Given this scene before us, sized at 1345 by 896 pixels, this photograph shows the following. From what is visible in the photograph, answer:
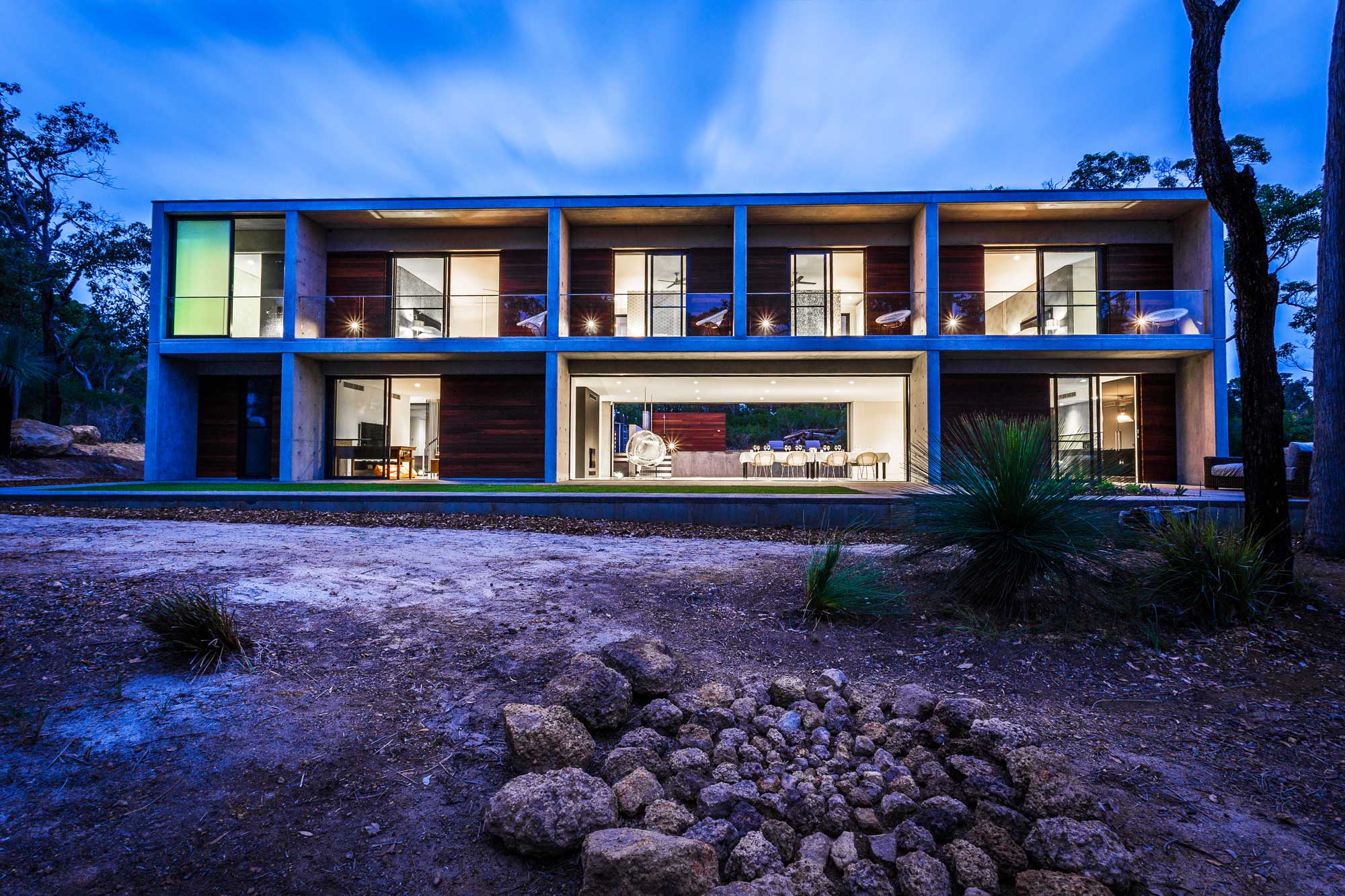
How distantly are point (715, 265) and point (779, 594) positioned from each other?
976 centimetres

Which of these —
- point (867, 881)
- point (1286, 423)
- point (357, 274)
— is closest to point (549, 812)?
point (867, 881)

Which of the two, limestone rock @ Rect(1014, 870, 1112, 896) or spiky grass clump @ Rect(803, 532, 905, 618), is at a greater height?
spiky grass clump @ Rect(803, 532, 905, 618)

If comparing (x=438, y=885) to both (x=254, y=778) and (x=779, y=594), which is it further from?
(x=779, y=594)

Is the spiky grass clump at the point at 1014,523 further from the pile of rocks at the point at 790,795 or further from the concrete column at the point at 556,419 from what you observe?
the concrete column at the point at 556,419

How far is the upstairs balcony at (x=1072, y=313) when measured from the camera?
10.4m

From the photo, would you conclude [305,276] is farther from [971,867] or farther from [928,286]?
[971,867]

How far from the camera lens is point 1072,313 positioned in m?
10.6

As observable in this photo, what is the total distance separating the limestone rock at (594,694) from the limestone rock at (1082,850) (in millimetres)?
1198

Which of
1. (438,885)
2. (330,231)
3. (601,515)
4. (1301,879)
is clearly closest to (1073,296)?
(601,515)

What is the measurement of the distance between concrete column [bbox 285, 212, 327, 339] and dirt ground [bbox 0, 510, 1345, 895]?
334 inches

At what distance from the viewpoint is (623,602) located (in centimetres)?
314

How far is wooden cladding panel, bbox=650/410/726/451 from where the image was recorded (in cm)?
2070

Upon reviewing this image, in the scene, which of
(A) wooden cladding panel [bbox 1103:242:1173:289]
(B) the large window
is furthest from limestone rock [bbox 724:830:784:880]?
(A) wooden cladding panel [bbox 1103:242:1173:289]

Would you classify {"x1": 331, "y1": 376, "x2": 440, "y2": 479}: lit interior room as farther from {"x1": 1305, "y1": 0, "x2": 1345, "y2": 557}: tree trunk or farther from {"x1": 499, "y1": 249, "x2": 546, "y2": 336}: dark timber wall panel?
{"x1": 1305, "y1": 0, "x2": 1345, "y2": 557}: tree trunk
